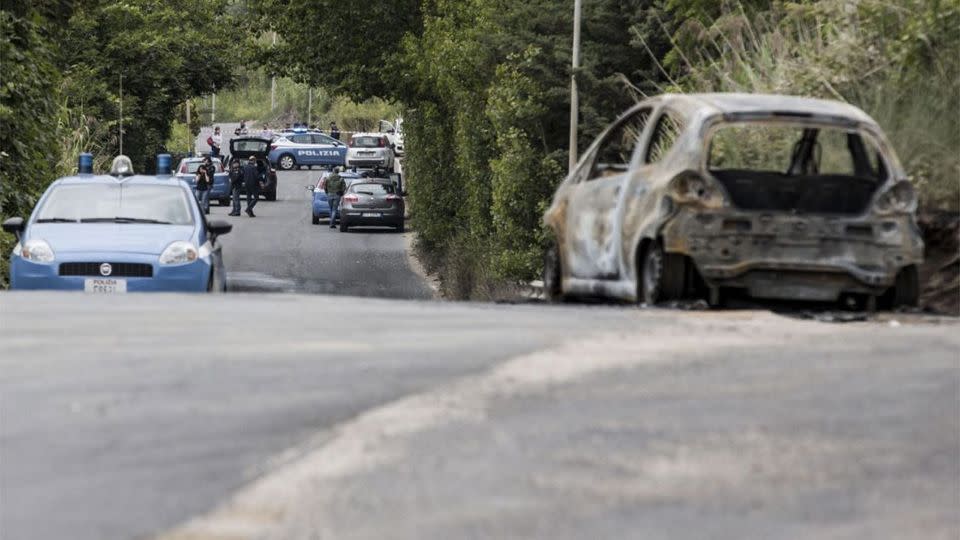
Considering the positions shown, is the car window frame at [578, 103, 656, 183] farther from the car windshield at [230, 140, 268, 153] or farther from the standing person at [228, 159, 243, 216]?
the car windshield at [230, 140, 268, 153]

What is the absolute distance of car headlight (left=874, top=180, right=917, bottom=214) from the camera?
12398 mm

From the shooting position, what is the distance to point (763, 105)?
499 inches

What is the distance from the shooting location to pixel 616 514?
7.10 metres

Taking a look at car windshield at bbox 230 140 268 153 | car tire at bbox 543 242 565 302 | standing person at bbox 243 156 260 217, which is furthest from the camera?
car windshield at bbox 230 140 268 153

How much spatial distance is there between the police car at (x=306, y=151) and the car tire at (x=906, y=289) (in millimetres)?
79821

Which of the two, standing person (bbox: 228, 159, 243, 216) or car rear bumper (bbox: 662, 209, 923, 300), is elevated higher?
car rear bumper (bbox: 662, 209, 923, 300)

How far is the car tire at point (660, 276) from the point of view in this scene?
40.6 ft

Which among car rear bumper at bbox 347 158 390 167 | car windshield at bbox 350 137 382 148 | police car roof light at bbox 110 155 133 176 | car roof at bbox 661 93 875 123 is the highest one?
car roof at bbox 661 93 875 123

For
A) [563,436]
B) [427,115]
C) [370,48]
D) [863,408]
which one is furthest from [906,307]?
[370,48]

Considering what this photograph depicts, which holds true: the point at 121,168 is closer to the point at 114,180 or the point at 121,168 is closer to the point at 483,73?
the point at 114,180

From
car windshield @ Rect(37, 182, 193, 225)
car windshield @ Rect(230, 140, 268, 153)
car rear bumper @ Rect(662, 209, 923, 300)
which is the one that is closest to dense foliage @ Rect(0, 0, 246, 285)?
car windshield @ Rect(230, 140, 268, 153)

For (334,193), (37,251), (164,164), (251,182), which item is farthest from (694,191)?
(251,182)

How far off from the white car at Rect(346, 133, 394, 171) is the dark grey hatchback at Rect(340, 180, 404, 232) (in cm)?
2631

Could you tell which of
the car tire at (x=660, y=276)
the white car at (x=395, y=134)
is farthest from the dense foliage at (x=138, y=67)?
the car tire at (x=660, y=276)
